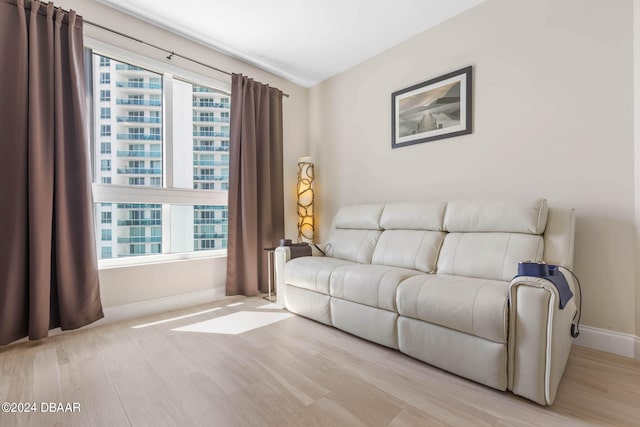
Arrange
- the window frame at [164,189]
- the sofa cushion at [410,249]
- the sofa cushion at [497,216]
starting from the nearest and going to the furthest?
1. the sofa cushion at [497,216]
2. the sofa cushion at [410,249]
3. the window frame at [164,189]

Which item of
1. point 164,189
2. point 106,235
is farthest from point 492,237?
point 106,235

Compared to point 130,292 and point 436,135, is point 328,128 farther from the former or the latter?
point 130,292

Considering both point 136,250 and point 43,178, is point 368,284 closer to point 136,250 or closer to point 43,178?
point 136,250

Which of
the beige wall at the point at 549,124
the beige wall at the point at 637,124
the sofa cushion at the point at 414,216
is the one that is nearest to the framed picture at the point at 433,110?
the beige wall at the point at 549,124

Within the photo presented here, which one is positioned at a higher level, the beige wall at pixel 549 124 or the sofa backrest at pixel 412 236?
the beige wall at pixel 549 124

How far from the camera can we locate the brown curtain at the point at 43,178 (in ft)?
6.38

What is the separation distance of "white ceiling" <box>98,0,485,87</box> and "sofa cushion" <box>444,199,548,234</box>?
1702 mm

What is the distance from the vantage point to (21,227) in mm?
1979

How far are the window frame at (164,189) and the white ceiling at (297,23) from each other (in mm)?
355

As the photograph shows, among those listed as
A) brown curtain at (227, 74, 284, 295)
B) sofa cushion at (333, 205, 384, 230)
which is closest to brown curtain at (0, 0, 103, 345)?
brown curtain at (227, 74, 284, 295)

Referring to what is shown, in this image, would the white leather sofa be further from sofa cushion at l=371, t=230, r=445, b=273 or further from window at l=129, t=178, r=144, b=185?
window at l=129, t=178, r=144, b=185

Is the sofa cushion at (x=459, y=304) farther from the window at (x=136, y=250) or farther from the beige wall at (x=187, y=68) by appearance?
the window at (x=136, y=250)

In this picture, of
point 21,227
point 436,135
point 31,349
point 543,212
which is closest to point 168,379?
point 31,349

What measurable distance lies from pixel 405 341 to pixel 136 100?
309 centimetres
